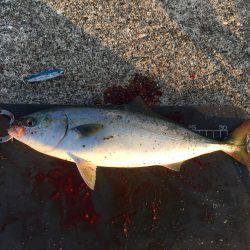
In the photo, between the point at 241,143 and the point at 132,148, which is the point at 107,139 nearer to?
the point at 132,148

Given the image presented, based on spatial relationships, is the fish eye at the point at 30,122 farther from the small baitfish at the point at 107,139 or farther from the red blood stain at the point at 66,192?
the red blood stain at the point at 66,192

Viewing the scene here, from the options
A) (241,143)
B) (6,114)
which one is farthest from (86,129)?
(241,143)

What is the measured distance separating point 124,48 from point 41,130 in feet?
3.77

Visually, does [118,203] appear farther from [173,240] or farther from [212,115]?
[212,115]

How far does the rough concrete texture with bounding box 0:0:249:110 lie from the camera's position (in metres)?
3.88

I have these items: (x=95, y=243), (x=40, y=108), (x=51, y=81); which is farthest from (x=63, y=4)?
(x=95, y=243)

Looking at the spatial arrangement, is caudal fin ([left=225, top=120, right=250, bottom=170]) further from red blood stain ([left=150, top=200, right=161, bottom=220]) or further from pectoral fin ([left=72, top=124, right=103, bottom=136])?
pectoral fin ([left=72, top=124, right=103, bottom=136])

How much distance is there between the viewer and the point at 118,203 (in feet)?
12.6

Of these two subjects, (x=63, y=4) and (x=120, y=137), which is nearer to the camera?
(x=120, y=137)

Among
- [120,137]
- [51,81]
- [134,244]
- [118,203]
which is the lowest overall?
[134,244]

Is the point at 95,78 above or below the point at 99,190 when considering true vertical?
above

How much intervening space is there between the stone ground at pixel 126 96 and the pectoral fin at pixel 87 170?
249 mm

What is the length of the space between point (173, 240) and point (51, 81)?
1876mm

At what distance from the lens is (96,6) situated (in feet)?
13.0
